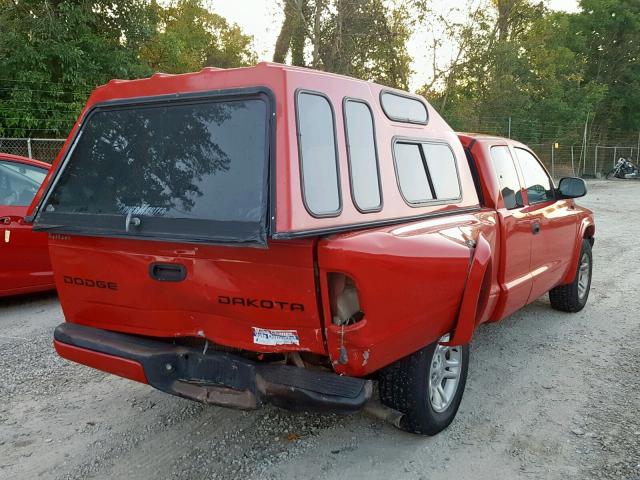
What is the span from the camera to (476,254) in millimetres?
3316

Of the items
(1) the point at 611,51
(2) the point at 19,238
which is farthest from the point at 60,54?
(1) the point at 611,51

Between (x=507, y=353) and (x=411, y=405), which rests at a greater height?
(x=411, y=405)

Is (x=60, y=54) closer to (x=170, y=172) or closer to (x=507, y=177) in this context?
(x=507, y=177)

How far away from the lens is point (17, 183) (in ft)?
19.7

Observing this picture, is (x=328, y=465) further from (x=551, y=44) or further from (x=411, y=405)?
(x=551, y=44)

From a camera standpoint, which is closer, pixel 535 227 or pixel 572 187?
pixel 535 227

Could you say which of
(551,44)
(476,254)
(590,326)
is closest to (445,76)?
(551,44)

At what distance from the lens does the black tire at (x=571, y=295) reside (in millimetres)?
5918

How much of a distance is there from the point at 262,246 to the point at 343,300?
0.50 m

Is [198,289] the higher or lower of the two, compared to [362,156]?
lower

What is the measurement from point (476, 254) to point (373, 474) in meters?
1.35

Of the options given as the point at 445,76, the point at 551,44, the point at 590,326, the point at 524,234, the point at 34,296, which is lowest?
the point at 590,326

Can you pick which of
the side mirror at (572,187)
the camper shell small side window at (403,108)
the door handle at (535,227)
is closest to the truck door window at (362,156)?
the camper shell small side window at (403,108)

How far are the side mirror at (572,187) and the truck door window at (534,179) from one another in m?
0.13
